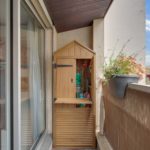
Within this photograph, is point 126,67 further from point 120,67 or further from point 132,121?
point 132,121

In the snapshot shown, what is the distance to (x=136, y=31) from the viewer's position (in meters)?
5.08

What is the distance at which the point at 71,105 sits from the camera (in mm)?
4188

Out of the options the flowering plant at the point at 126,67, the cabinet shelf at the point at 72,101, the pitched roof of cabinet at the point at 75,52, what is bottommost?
the cabinet shelf at the point at 72,101

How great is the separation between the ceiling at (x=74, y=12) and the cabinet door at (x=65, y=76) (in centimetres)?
71

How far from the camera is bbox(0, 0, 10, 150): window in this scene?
1.80 metres

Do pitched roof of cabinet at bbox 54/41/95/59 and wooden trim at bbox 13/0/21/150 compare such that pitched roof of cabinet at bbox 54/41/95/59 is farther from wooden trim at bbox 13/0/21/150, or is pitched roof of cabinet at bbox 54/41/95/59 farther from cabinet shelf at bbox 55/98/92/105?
wooden trim at bbox 13/0/21/150

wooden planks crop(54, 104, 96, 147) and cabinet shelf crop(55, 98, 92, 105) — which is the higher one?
cabinet shelf crop(55, 98, 92, 105)

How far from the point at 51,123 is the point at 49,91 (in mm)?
561

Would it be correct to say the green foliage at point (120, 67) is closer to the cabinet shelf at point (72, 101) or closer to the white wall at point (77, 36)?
the cabinet shelf at point (72, 101)

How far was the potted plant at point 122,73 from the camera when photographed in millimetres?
2633

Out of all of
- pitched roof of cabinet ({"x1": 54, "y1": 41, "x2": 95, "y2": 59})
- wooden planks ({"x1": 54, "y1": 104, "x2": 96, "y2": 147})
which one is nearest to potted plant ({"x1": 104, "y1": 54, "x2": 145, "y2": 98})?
pitched roof of cabinet ({"x1": 54, "y1": 41, "x2": 95, "y2": 59})

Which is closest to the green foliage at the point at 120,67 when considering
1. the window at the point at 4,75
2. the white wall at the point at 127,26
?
the window at the point at 4,75

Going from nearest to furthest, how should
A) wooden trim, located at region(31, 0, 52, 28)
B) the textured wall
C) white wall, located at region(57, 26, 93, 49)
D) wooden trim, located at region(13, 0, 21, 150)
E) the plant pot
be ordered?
the textured wall → wooden trim, located at region(13, 0, 21, 150) → the plant pot → wooden trim, located at region(31, 0, 52, 28) → white wall, located at region(57, 26, 93, 49)

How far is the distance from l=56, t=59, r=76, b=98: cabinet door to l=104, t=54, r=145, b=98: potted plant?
103cm
